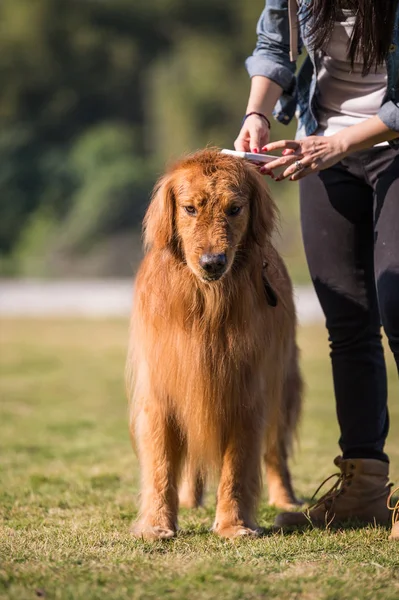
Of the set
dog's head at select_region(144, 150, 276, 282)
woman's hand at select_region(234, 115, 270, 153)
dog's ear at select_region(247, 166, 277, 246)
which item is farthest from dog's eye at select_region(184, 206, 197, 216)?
woman's hand at select_region(234, 115, 270, 153)

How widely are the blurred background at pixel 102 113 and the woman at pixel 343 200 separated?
21.2 m

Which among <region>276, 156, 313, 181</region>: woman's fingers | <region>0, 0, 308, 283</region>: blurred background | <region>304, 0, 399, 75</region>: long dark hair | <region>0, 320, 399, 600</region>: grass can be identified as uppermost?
<region>0, 0, 308, 283</region>: blurred background

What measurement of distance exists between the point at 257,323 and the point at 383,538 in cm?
100

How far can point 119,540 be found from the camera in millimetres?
3727

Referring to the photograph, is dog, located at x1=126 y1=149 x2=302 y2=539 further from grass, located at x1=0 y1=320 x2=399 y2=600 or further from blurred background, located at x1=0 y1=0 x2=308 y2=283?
blurred background, located at x1=0 y1=0 x2=308 y2=283

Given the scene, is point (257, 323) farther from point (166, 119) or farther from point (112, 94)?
point (112, 94)

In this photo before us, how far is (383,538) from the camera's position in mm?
3779

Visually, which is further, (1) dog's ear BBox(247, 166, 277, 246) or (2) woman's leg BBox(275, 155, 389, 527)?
(2) woman's leg BBox(275, 155, 389, 527)

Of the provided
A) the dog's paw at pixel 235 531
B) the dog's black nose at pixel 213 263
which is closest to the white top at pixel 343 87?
the dog's black nose at pixel 213 263

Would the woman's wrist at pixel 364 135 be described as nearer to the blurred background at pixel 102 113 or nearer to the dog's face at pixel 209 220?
the dog's face at pixel 209 220

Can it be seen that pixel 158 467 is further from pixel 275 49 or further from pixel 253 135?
pixel 275 49

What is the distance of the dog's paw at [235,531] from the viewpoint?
12.6ft

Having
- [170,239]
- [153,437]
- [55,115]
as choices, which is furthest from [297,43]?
[55,115]

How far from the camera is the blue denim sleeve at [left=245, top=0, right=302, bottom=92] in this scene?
13.4 feet
